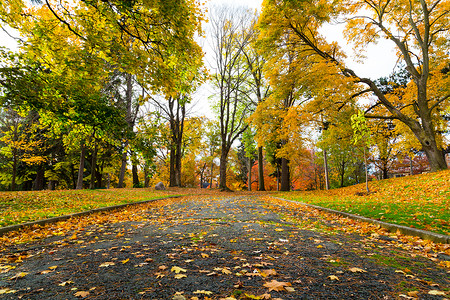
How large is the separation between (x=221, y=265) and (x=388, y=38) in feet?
61.6

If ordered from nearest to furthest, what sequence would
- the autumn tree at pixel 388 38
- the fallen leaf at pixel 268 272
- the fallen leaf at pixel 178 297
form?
the fallen leaf at pixel 178 297
the fallen leaf at pixel 268 272
the autumn tree at pixel 388 38

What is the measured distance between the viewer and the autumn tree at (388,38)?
498 inches

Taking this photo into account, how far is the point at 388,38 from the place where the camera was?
1495 cm

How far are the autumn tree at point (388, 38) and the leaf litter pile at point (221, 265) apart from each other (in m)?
11.6

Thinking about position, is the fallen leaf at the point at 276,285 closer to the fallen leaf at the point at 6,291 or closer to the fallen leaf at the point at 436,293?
the fallen leaf at the point at 436,293

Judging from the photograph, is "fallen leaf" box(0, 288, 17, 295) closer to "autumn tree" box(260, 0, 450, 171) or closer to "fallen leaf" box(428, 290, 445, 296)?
"fallen leaf" box(428, 290, 445, 296)

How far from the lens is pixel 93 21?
22.8ft

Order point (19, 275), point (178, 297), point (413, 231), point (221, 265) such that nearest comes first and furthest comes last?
point (178, 297), point (19, 275), point (221, 265), point (413, 231)

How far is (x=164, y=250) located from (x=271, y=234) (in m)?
2.11

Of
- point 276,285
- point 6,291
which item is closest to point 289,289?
point 276,285

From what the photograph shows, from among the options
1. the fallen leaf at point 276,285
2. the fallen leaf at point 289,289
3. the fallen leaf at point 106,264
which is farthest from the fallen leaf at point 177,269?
the fallen leaf at point 289,289

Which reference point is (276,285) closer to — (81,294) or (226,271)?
(226,271)

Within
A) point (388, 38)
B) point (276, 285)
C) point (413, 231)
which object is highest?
point (388, 38)

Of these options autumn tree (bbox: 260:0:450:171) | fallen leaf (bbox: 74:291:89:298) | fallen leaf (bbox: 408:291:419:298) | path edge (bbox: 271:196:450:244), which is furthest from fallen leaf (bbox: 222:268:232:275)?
autumn tree (bbox: 260:0:450:171)
